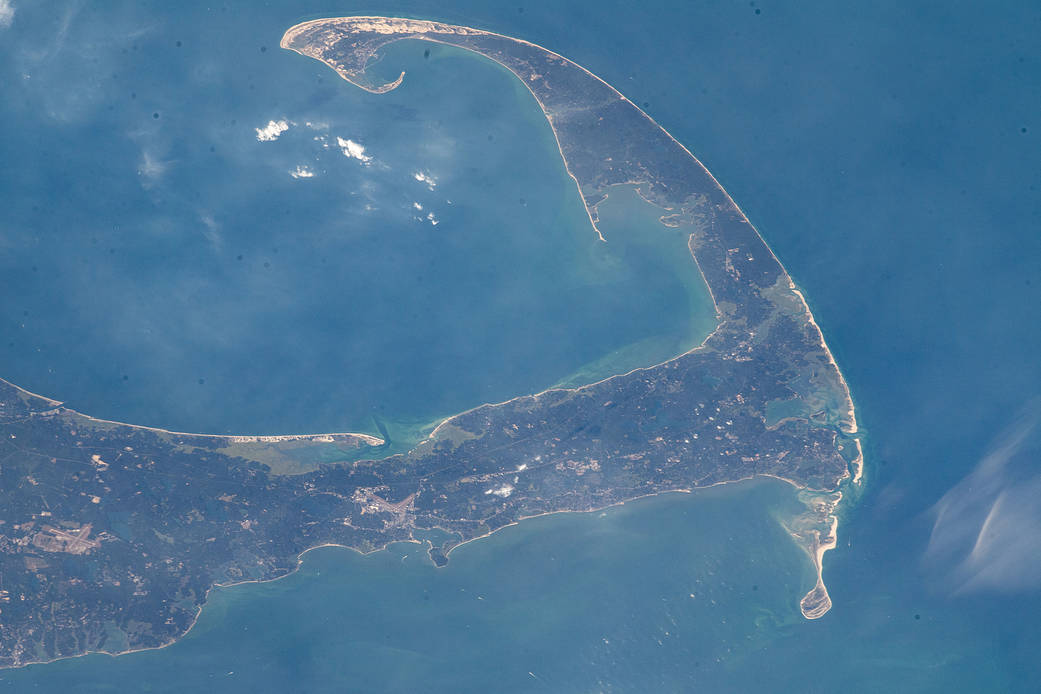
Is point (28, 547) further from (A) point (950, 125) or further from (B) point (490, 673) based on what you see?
(A) point (950, 125)

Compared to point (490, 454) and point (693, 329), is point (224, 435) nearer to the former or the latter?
point (490, 454)

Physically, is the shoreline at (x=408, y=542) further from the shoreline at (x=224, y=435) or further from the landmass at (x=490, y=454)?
the shoreline at (x=224, y=435)

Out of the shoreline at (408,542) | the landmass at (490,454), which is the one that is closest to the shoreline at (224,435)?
the landmass at (490,454)

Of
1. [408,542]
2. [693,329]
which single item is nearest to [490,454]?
[408,542]

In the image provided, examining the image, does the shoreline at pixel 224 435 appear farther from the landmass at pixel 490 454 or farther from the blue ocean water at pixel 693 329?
the blue ocean water at pixel 693 329

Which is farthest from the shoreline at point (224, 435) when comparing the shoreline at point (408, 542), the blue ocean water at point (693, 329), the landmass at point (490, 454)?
the shoreline at point (408, 542)

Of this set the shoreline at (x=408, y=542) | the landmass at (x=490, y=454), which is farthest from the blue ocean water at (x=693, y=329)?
the landmass at (x=490, y=454)

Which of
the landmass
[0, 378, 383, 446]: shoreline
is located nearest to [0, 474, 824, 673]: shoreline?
the landmass
